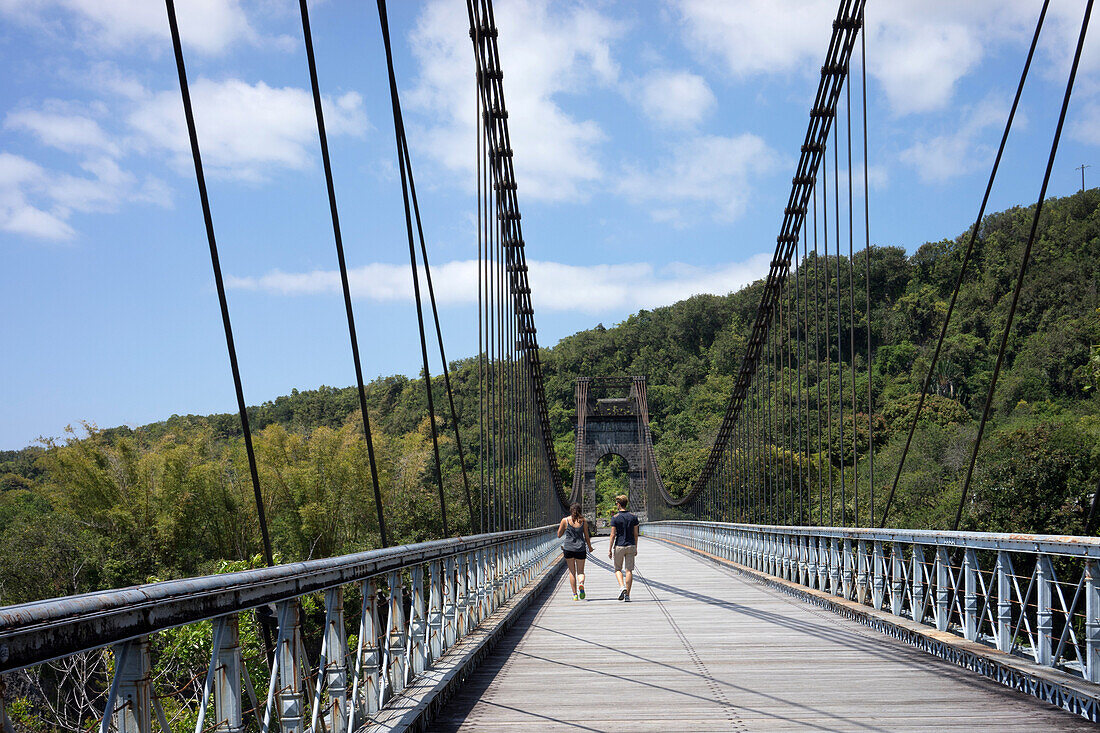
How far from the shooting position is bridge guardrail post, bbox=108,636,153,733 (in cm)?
201

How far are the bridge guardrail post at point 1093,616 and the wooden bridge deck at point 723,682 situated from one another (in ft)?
0.77

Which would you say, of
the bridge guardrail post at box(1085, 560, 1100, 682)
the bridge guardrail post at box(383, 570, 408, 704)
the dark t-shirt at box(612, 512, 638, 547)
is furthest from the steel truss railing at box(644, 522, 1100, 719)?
the bridge guardrail post at box(383, 570, 408, 704)

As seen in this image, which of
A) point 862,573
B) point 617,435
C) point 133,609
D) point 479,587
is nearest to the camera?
point 133,609

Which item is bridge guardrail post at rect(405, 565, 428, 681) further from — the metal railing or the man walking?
the man walking

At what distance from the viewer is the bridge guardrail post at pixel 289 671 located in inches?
114

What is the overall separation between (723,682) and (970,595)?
1468 mm

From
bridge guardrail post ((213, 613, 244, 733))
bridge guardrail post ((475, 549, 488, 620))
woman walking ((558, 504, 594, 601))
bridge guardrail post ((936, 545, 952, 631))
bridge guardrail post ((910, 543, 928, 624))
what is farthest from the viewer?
woman walking ((558, 504, 594, 601))

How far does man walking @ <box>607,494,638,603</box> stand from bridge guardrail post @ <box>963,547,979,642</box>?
5.46 metres

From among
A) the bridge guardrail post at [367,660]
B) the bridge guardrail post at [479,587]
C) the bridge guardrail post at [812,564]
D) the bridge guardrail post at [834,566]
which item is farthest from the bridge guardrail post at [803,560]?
the bridge guardrail post at [367,660]

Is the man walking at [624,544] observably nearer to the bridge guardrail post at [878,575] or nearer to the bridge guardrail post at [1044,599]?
the bridge guardrail post at [878,575]

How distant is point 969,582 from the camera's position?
5512 mm

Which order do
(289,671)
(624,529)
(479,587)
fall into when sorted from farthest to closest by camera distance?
(624,529), (479,587), (289,671)

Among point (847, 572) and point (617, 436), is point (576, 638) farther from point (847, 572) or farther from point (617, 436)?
point (617, 436)

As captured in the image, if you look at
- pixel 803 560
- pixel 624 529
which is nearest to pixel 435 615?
pixel 624 529
